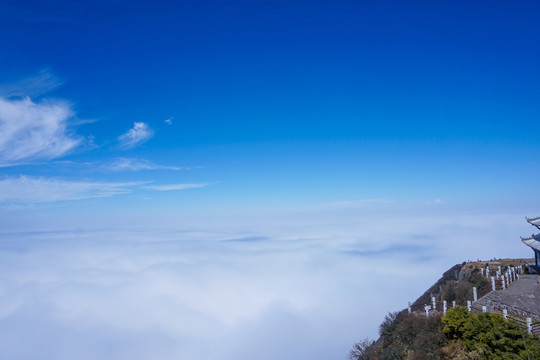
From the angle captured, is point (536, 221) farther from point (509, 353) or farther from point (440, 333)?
point (509, 353)

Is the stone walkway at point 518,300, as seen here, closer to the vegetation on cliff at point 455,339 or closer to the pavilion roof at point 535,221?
the vegetation on cliff at point 455,339

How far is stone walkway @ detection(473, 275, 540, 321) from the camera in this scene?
17797 millimetres

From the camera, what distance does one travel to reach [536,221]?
29.0m

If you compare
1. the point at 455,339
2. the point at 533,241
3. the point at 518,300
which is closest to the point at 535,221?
the point at 533,241

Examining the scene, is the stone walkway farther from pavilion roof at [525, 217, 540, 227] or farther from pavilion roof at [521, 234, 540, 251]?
pavilion roof at [525, 217, 540, 227]

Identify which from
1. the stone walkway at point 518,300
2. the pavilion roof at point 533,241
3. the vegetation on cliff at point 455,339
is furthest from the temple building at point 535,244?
the vegetation on cliff at point 455,339

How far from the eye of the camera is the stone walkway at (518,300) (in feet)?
58.4

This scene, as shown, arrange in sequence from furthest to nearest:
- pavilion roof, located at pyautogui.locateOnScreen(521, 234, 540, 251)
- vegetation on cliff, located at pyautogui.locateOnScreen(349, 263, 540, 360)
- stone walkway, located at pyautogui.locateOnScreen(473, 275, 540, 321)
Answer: pavilion roof, located at pyautogui.locateOnScreen(521, 234, 540, 251) → stone walkway, located at pyautogui.locateOnScreen(473, 275, 540, 321) → vegetation on cliff, located at pyautogui.locateOnScreen(349, 263, 540, 360)

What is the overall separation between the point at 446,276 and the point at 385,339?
74.7 feet

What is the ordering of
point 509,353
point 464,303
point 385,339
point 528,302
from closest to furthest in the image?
point 509,353, point 528,302, point 385,339, point 464,303

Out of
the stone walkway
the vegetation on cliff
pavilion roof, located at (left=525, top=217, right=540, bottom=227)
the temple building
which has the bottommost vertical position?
the vegetation on cliff

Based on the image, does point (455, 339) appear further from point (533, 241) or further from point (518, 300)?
point (533, 241)

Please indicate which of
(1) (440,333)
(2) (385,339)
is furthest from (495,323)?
(2) (385,339)

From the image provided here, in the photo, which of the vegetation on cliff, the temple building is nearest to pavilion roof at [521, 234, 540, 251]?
the temple building
